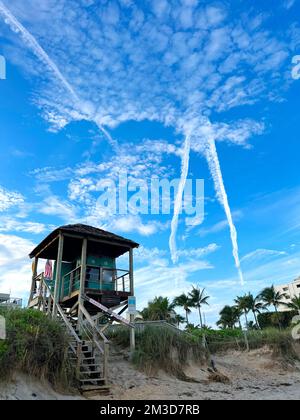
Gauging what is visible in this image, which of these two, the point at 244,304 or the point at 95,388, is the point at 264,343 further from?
the point at 244,304

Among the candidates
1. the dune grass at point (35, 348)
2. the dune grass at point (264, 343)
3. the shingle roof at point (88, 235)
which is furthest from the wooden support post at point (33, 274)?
the dune grass at point (264, 343)

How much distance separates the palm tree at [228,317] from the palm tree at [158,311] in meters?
12.4

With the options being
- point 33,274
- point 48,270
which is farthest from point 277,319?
point 33,274

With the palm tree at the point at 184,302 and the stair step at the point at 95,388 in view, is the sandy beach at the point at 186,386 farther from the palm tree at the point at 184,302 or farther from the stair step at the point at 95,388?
the palm tree at the point at 184,302

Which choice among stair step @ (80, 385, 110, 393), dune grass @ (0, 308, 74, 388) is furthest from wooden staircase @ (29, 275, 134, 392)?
dune grass @ (0, 308, 74, 388)

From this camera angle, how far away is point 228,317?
51062 mm

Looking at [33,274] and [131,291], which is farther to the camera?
[33,274]

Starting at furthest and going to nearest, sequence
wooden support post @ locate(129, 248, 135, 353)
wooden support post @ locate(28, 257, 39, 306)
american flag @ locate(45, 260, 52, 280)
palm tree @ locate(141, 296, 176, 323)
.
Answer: palm tree @ locate(141, 296, 176, 323) → wooden support post @ locate(28, 257, 39, 306) → american flag @ locate(45, 260, 52, 280) → wooden support post @ locate(129, 248, 135, 353)

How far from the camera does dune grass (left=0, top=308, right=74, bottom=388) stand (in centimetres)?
818

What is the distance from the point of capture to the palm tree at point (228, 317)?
2005 inches

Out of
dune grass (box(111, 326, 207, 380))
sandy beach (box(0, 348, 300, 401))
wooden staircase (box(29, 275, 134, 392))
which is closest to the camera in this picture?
sandy beach (box(0, 348, 300, 401))

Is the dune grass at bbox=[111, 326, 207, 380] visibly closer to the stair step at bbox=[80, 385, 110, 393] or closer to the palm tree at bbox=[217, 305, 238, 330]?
the stair step at bbox=[80, 385, 110, 393]

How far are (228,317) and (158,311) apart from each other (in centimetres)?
1538

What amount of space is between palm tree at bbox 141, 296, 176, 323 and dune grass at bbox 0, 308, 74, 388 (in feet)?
103
